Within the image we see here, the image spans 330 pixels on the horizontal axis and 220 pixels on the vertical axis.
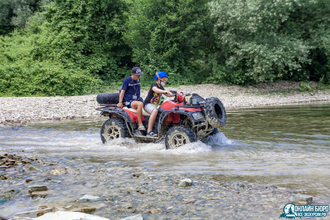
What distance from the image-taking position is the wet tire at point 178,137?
716 centimetres

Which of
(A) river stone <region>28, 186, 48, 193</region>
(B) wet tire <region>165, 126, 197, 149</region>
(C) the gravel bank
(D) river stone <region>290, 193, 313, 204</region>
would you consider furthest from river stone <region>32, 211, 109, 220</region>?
(C) the gravel bank

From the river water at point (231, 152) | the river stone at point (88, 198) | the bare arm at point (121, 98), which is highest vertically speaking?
the bare arm at point (121, 98)

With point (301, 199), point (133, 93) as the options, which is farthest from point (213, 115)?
point (301, 199)

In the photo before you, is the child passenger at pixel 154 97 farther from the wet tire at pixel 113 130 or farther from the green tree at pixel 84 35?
the green tree at pixel 84 35

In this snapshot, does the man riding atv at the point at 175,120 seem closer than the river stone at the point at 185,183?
No

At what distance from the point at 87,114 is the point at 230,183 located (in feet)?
38.0

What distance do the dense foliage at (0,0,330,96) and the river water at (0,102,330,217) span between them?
11326mm

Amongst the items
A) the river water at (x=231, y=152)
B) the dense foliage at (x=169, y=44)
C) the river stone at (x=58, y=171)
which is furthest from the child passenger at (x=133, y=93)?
the dense foliage at (x=169, y=44)

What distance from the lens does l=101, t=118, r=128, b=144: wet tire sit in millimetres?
8375

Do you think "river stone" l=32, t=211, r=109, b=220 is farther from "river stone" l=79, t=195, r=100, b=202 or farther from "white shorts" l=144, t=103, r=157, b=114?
"white shorts" l=144, t=103, r=157, b=114

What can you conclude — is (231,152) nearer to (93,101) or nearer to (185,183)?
(185,183)

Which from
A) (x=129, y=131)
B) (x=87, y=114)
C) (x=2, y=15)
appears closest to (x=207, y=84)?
(x=87, y=114)

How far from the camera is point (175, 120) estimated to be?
25.4 feet

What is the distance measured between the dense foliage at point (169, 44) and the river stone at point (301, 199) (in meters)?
17.9
